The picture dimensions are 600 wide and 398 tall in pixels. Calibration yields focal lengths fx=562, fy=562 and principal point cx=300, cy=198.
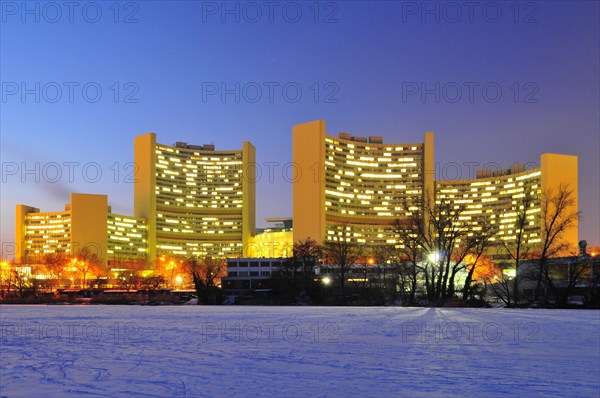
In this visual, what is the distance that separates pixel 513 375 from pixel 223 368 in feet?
18.9

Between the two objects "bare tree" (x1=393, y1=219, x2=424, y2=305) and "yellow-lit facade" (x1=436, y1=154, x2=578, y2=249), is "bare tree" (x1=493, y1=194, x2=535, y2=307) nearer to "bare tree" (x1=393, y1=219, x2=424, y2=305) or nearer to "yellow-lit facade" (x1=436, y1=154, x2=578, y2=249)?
"bare tree" (x1=393, y1=219, x2=424, y2=305)

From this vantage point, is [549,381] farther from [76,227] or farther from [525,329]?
[76,227]

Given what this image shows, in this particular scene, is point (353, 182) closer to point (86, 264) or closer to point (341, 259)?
point (86, 264)

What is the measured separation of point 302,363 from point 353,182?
577 feet

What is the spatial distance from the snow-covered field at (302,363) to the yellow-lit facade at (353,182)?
15244cm

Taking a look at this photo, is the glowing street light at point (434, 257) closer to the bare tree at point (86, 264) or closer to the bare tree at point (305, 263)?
the bare tree at point (305, 263)

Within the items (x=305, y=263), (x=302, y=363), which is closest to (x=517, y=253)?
(x=305, y=263)

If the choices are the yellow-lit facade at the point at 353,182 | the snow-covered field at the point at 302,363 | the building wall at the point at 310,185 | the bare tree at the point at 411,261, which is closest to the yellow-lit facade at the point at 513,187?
the yellow-lit facade at the point at 353,182

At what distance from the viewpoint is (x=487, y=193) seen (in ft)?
641

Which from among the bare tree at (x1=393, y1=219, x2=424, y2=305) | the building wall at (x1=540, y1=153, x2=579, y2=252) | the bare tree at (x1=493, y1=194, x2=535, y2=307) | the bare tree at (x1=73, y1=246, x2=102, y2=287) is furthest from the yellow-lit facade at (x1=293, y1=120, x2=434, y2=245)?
the bare tree at (x1=493, y1=194, x2=535, y2=307)

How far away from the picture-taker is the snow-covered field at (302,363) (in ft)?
31.1

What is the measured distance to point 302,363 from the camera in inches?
485

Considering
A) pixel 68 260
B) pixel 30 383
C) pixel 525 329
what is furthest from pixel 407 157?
pixel 30 383

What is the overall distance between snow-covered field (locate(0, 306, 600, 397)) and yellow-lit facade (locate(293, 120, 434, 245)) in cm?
15244
